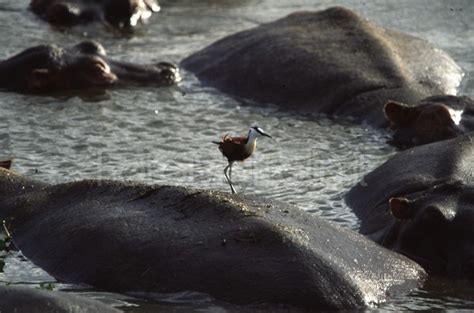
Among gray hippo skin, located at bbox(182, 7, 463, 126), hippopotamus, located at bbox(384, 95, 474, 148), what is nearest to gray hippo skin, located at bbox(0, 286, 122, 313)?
hippopotamus, located at bbox(384, 95, 474, 148)

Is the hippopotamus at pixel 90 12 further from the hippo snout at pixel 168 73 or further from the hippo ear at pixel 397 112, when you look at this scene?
the hippo ear at pixel 397 112

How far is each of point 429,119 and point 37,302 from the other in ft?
14.8

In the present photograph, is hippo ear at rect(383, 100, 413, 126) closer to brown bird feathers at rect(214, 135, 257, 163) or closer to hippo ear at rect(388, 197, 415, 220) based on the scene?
brown bird feathers at rect(214, 135, 257, 163)

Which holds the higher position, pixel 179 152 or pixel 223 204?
pixel 223 204

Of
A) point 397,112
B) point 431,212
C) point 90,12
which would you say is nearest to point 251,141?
point 431,212

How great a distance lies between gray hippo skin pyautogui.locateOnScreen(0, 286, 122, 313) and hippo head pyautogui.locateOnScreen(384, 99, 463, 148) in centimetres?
426

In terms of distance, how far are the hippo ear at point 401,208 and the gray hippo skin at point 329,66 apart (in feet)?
9.53

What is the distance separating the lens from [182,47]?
38.7 feet

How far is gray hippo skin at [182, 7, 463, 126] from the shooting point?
9.45 meters

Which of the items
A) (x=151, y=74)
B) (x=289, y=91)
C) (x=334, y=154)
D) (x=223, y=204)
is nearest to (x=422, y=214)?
(x=223, y=204)

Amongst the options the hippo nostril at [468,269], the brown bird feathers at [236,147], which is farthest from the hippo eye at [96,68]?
the hippo nostril at [468,269]

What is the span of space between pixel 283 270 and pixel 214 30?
737 cm

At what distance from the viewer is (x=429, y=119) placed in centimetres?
859

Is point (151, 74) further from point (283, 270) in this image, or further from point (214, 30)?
point (283, 270)
